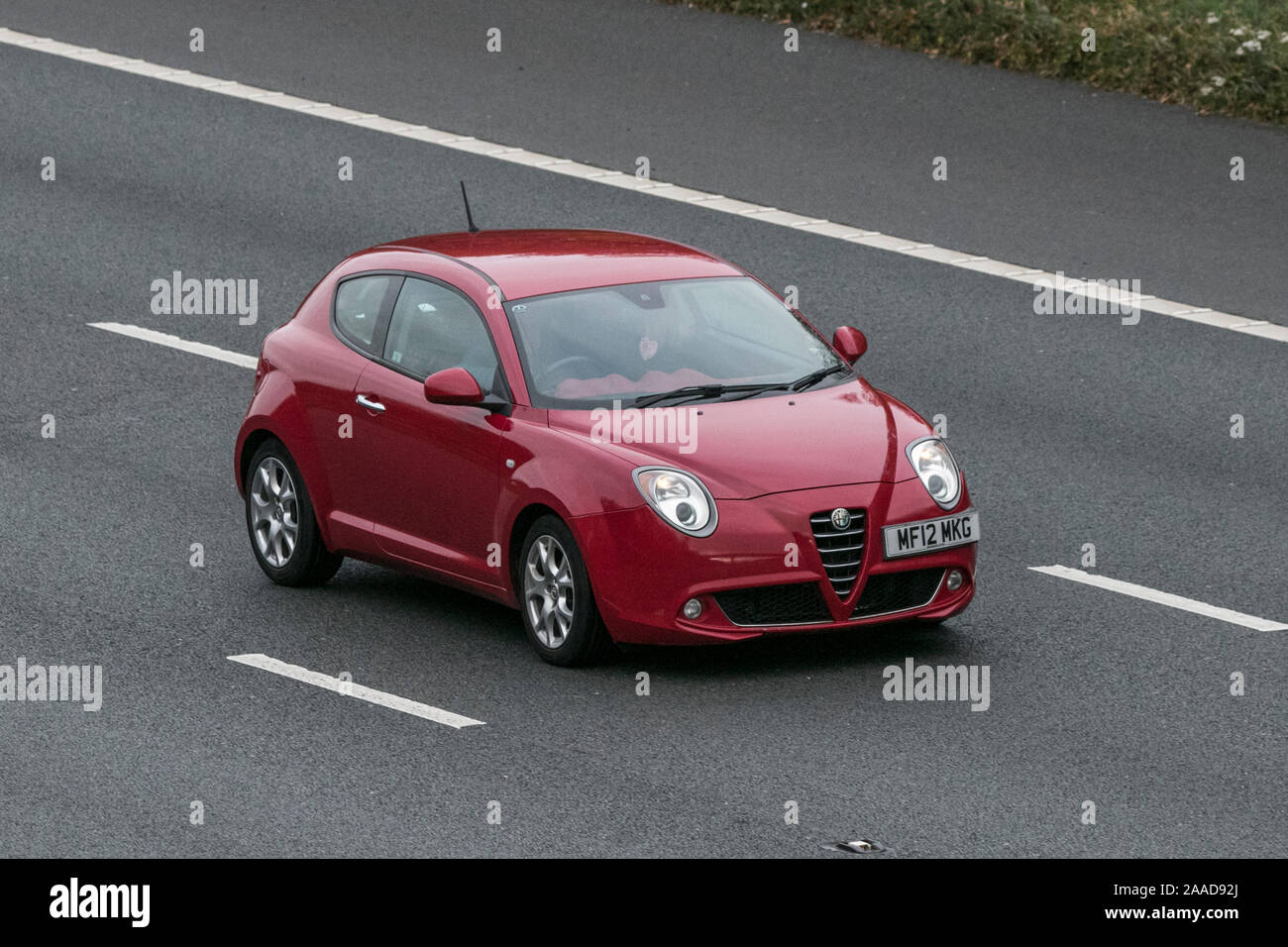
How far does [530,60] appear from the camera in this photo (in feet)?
69.6

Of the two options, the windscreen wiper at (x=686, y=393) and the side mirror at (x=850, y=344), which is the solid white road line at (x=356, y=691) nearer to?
the windscreen wiper at (x=686, y=393)

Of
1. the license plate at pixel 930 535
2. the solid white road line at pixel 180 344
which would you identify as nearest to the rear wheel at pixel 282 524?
the license plate at pixel 930 535

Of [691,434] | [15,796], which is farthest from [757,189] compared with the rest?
[15,796]

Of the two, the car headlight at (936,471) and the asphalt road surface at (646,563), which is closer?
the asphalt road surface at (646,563)

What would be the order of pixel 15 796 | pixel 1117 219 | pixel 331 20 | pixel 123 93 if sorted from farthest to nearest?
pixel 331 20 < pixel 123 93 < pixel 1117 219 < pixel 15 796

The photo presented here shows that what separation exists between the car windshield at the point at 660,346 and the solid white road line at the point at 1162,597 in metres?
1.55

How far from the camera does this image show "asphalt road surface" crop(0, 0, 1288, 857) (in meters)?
8.96

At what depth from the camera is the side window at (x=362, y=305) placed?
11.8m

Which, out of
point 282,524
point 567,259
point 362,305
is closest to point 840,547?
point 567,259

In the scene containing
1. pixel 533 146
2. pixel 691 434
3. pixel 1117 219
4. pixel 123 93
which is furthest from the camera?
pixel 123 93

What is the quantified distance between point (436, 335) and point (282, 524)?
1.40 metres

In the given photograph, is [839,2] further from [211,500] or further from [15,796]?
[15,796]

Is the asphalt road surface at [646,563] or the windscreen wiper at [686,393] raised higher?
the windscreen wiper at [686,393]

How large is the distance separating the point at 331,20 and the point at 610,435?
1296cm
